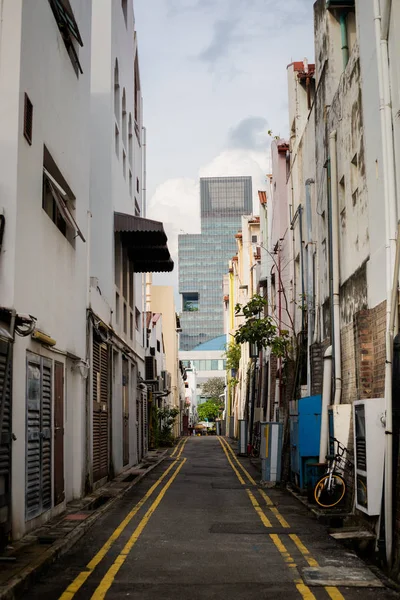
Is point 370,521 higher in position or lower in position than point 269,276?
lower

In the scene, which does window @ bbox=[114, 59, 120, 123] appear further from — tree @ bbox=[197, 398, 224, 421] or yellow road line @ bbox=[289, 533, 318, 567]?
tree @ bbox=[197, 398, 224, 421]

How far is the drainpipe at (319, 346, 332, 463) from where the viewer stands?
15398 millimetres

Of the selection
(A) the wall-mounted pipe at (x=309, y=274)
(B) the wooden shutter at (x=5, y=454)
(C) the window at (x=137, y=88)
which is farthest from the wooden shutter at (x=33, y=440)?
(C) the window at (x=137, y=88)

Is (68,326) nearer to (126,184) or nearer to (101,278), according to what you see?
(101,278)

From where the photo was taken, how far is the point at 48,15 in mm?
13180

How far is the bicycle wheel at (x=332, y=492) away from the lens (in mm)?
13672

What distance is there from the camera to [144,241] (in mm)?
25859

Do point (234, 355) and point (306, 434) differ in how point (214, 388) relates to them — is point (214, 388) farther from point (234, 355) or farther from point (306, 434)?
point (306, 434)

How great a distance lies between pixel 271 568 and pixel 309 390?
34.1 feet

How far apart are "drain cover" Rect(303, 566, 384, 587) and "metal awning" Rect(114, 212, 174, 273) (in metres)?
15.8

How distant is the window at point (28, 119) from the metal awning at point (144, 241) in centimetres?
1199

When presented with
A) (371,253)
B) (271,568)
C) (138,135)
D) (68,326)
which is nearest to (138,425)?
(138,135)

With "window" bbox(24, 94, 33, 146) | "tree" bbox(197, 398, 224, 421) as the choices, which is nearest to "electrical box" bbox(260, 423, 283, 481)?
"window" bbox(24, 94, 33, 146)

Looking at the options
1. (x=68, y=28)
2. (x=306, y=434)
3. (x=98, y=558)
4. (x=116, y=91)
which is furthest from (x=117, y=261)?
(x=98, y=558)
